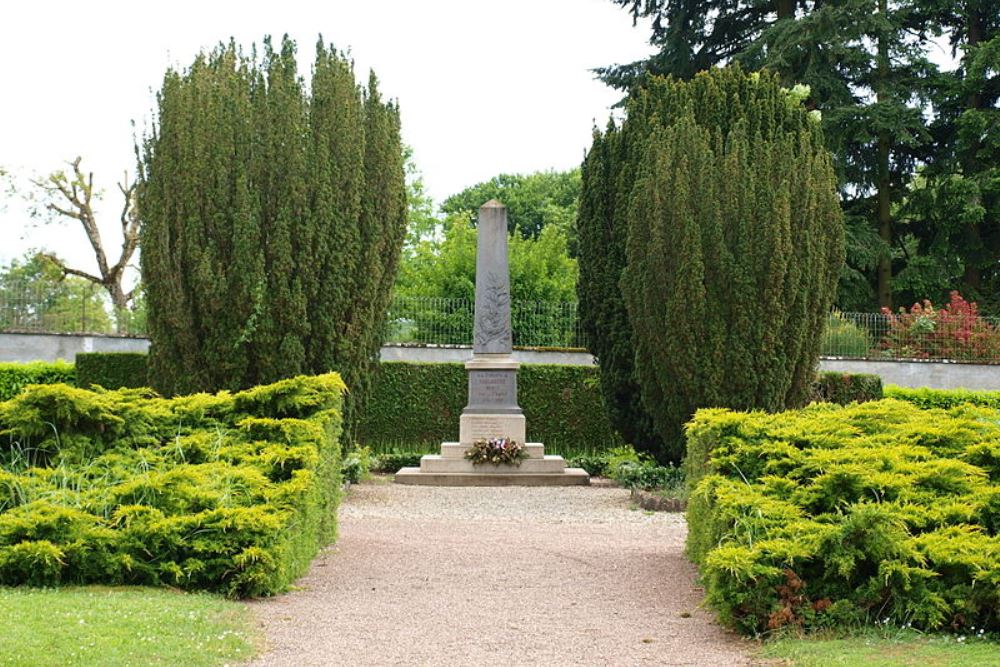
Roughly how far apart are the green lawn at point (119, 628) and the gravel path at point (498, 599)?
0.76 feet

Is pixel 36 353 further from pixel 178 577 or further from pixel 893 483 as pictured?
pixel 893 483

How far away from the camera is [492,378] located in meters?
17.2

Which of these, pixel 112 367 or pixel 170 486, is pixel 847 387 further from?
pixel 170 486

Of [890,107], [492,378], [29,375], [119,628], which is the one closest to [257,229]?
[492,378]

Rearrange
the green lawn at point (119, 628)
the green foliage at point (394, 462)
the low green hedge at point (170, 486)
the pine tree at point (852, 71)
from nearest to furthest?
the green lawn at point (119, 628) → the low green hedge at point (170, 486) → the green foliage at point (394, 462) → the pine tree at point (852, 71)

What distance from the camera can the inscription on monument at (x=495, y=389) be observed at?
17.2m

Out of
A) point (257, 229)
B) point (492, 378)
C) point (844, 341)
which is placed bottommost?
point (492, 378)

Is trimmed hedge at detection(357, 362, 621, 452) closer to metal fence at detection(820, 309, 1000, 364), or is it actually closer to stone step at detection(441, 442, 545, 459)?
stone step at detection(441, 442, 545, 459)

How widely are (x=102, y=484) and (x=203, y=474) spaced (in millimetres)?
750

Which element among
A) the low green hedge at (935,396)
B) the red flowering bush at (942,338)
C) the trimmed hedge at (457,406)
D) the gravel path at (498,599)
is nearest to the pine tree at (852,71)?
the red flowering bush at (942,338)

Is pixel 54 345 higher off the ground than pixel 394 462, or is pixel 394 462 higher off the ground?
pixel 54 345

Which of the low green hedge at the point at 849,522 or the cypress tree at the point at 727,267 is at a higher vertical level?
the cypress tree at the point at 727,267

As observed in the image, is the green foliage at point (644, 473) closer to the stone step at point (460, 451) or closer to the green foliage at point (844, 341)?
the stone step at point (460, 451)

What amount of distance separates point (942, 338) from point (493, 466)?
1201 centimetres
